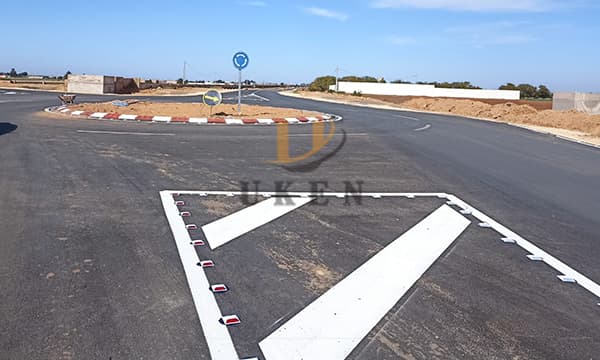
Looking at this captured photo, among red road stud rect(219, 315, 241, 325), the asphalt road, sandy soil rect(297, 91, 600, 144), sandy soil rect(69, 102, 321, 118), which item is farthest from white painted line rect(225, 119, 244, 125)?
red road stud rect(219, 315, 241, 325)

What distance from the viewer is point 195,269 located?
4203 mm

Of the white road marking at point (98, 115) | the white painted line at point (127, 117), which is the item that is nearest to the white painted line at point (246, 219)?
the white painted line at point (127, 117)

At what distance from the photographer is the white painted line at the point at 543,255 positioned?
420 cm

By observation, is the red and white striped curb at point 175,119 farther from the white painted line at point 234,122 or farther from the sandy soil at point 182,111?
the sandy soil at point 182,111

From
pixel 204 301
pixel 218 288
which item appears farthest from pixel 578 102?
pixel 204 301

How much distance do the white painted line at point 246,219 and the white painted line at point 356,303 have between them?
1.45m

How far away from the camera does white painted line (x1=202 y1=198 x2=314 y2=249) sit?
16.7 feet

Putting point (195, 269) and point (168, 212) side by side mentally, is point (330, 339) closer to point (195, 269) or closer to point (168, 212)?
point (195, 269)

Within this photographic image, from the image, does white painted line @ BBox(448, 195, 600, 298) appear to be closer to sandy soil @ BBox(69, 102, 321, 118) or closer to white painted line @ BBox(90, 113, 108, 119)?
white painted line @ BBox(90, 113, 108, 119)

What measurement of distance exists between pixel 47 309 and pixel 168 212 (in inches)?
98.7

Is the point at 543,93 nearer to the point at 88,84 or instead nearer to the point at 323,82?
the point at 323,82

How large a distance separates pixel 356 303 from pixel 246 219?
2318 millimetres

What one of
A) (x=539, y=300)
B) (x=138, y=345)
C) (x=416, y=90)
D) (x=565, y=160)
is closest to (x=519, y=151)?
(x=565, y=160)

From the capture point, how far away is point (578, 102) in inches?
1059
